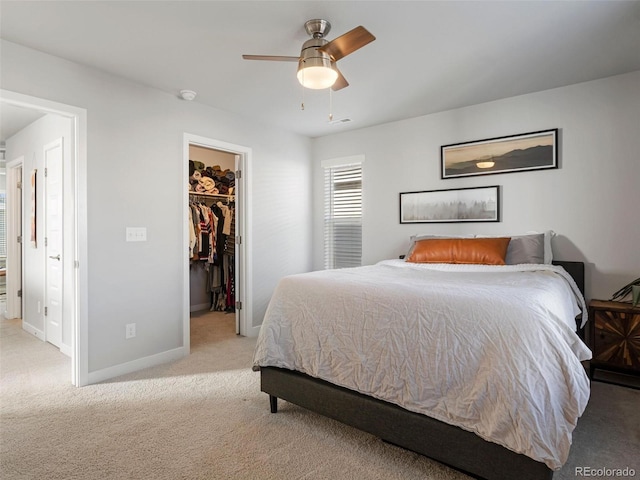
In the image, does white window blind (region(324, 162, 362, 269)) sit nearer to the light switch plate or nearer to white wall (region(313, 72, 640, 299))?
white wall (region(313, 72, 640, 299))

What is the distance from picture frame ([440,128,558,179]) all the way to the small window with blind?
1.14 meters

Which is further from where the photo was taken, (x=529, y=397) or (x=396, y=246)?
(x=396, y=246)

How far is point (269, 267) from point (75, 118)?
2.40 meters

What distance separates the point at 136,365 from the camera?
318cm

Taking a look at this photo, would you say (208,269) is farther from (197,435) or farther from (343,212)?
(197,435)

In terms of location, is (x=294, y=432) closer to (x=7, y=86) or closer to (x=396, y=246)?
(x=396, y=246)

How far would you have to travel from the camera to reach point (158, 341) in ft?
11.0

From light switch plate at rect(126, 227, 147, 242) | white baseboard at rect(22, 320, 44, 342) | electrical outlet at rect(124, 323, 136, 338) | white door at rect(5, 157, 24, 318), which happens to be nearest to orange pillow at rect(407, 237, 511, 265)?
light switch plate at rect(126, 227, 147, 242)

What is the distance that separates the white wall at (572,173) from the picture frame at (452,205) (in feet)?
0.22

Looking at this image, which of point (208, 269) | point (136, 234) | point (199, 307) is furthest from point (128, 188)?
point (199, 307)

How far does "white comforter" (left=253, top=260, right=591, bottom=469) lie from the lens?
57.7 inches

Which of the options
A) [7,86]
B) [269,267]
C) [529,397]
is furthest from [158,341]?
[529,397]

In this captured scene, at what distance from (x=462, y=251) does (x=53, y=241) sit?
13.6 ft

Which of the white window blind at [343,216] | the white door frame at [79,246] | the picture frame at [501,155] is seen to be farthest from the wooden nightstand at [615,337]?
the white door frame at [79,246]
